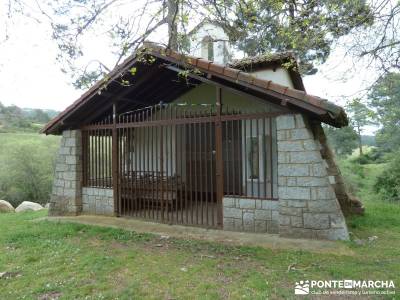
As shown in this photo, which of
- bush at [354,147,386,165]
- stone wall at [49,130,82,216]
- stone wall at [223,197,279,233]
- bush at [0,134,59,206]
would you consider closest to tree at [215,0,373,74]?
stone wall at [223,197,279,233]

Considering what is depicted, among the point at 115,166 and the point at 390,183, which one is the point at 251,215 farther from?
the point at 390,183

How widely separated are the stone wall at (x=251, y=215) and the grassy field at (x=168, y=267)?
2.82ft

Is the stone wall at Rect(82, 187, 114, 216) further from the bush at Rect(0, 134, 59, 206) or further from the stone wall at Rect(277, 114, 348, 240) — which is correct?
the bush at Rect(0, 134, 59, 206)

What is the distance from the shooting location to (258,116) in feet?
19.2

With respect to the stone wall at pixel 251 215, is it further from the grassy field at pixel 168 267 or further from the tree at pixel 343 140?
the tree at pixel 343 140

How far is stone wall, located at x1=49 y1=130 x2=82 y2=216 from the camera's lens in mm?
8258

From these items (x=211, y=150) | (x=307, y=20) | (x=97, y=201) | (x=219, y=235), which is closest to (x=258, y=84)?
(x=307, y=20)

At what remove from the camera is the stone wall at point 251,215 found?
5.78 m

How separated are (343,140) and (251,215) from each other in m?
25.8

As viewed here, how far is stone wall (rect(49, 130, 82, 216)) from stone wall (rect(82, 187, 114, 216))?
0.55 feet

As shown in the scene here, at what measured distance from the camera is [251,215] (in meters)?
5.96

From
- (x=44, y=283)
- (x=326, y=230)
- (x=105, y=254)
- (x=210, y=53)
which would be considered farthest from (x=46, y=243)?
(x=210, y=53)

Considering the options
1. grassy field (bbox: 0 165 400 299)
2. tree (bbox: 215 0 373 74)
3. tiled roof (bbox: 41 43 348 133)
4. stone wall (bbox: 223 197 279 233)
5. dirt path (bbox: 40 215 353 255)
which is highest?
tree (bbox: 215 0 373 74)

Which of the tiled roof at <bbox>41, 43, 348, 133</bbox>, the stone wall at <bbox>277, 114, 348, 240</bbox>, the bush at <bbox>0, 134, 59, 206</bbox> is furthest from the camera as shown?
the bush at <bbox>0, 134, 59, 206</bbox>
